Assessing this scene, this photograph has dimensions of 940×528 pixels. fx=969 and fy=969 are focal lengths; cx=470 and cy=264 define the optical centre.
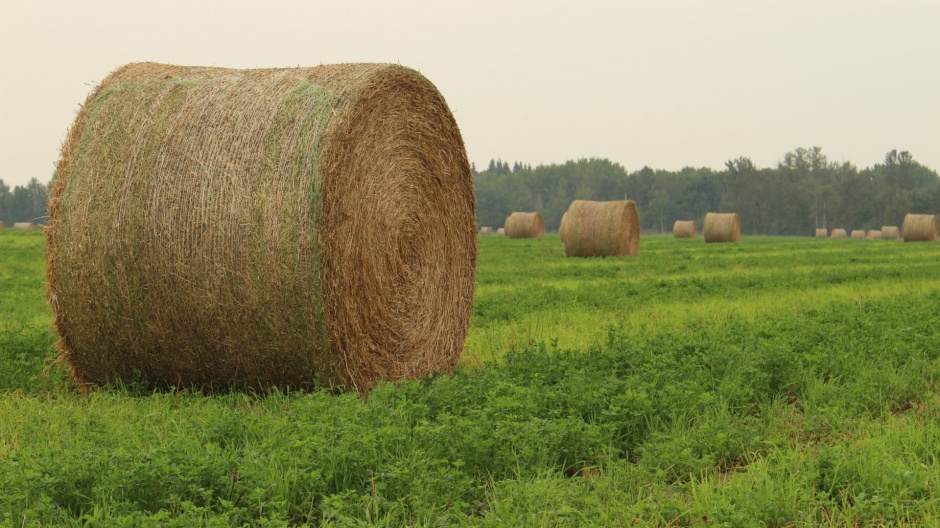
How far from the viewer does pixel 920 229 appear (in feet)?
164

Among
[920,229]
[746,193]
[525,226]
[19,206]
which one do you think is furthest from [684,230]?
[19,206]

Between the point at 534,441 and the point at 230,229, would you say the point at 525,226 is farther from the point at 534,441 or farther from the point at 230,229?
the point at 534,441

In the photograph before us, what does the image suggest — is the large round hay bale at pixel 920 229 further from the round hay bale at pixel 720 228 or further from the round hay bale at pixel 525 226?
the round hay bale at pixel 525 226

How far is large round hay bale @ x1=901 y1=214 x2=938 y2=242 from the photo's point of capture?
49.8 metres

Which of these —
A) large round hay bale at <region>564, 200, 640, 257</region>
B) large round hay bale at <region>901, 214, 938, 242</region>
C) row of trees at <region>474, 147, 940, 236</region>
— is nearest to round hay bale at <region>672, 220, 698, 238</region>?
large round hay bale at <region>901, 214, 938, 242</region>

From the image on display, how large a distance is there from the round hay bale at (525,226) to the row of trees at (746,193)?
54376 millimetres

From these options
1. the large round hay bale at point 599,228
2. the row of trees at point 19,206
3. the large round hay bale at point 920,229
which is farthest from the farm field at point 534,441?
the row of trees at point 19,206

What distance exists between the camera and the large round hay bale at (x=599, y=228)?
2717 cm

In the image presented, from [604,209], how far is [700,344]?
61.7 feet

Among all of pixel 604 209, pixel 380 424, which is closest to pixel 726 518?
pixel 380 424

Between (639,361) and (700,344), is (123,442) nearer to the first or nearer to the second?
(639,361)

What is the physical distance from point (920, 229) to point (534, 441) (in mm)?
49982

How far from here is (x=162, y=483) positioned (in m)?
4.87

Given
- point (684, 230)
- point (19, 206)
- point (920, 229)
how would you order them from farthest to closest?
1. point (19, 206)
2. point (684, 230)
3. point (920, 229)
